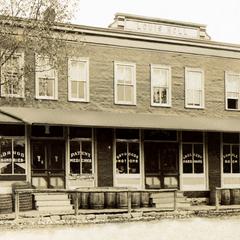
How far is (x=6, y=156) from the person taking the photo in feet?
62.4

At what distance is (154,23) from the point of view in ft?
74.4

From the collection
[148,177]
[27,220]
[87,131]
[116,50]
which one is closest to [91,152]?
[87,131]

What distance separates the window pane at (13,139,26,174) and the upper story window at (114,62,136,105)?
4.13m

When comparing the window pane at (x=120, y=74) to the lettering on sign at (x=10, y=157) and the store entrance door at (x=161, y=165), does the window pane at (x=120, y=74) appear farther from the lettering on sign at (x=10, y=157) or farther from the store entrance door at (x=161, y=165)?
the lettering on sign at (x=10, y=157)

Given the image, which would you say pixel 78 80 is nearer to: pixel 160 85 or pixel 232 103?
pixel 160 85

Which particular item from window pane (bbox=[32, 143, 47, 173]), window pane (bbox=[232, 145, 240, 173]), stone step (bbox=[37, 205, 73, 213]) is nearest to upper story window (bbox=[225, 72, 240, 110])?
window pane (bbox=[232, 145, 240, 173])

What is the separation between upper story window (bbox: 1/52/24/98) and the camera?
17.8 meters

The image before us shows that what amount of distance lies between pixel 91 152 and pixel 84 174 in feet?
2.86

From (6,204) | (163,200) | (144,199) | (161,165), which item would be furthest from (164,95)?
(6,204)

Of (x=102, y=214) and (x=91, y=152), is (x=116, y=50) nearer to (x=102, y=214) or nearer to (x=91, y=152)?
(x=91, y=152)

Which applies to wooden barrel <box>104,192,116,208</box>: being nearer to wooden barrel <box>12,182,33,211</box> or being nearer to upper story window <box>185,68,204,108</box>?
wooden barrel <box>12,182,33,211</box>

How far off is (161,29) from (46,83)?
18.9ft

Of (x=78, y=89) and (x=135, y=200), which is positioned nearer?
(x=135, y=200)

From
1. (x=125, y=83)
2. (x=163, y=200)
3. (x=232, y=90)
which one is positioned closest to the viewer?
(x=163, y=200)
